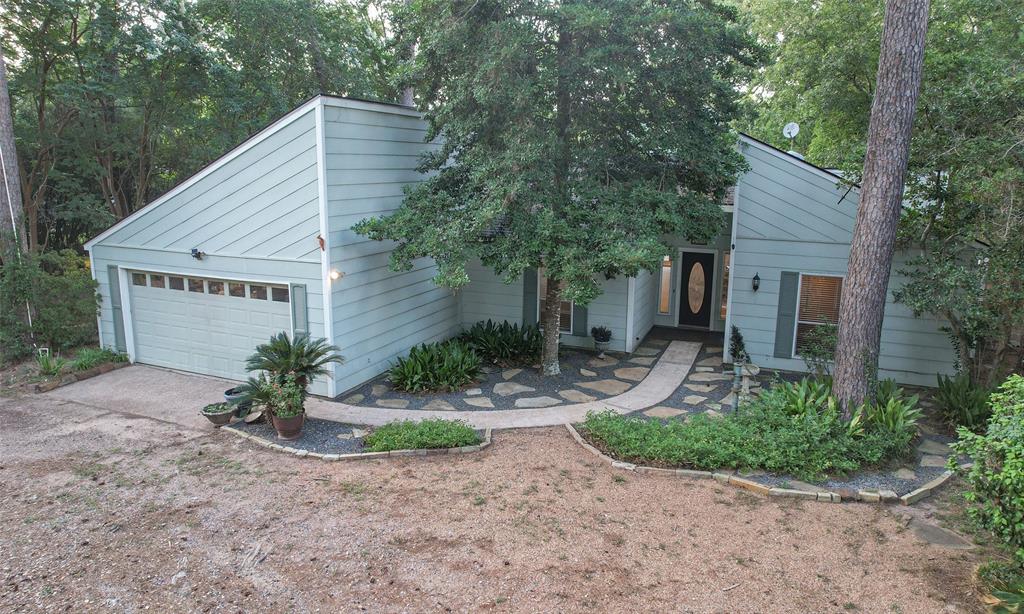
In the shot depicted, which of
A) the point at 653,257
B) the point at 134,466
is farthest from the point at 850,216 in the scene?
the point at 134,466

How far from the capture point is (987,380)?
843 cm

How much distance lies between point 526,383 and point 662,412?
2.37 m

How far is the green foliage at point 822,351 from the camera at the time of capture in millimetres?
8844

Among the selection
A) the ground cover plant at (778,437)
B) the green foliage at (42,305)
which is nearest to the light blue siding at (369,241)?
the ground cover plant at (778,437)

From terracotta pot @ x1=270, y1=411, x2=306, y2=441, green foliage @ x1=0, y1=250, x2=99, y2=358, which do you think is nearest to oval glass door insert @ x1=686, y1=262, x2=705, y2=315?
terracotta pot @ x1=270, y1=411, x2=306, y2=441

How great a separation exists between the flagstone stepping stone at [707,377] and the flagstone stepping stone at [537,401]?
102 inches

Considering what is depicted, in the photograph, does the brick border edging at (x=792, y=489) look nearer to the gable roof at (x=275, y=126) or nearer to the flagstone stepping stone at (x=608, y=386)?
the flagstone stepping stone at (x=608, y=386)

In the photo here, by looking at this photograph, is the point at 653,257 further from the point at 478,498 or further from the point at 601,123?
the point at 478,498

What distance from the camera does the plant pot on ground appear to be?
26.5ft

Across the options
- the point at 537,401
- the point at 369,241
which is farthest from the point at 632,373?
the point at 369,241

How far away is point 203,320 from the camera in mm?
10375

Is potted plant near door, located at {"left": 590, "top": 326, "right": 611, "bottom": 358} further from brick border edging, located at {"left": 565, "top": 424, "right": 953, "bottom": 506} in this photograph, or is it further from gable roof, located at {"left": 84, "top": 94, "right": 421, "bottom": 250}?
gable roof, located at {"left": 84, "top": 94, "right": 421, "bottom": 250}

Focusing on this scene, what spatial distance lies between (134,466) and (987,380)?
11.1m

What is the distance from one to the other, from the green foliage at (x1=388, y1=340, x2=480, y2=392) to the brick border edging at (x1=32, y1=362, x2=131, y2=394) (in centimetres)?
525
